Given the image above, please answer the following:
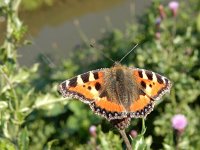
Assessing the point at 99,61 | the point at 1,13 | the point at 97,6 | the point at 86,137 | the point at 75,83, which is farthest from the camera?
the point at 97,6

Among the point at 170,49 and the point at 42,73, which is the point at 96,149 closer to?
the point at 170,49

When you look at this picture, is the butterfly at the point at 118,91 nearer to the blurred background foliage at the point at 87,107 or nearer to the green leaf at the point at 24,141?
the green leaf at the point at 24,141

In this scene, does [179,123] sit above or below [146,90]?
above

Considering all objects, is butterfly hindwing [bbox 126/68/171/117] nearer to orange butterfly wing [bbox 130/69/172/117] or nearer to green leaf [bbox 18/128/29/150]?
orange butterfly wing [bbox 130/69/172/117]

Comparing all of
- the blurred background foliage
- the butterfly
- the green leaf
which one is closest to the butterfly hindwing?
the butterfly

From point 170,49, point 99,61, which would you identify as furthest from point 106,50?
point 170,49

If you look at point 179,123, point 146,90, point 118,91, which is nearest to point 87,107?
point 179,123

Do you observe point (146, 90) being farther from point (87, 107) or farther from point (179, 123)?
point (87, 107)

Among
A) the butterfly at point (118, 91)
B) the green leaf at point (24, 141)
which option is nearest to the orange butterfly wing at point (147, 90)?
the butterfly at point (118, 91)
